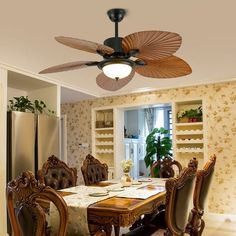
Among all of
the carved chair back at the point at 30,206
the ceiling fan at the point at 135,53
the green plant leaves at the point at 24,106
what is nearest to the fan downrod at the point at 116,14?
the ceiling fan at the point at 135,53

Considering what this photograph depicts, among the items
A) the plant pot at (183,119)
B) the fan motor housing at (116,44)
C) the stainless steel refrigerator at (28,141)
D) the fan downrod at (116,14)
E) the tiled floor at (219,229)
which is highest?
the fan downrod at (116,14)

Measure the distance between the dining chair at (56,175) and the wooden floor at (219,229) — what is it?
149cm

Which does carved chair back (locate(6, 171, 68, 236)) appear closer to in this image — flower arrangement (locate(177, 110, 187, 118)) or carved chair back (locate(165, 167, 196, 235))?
carved chair back (locate(165, 167, 196, 235))

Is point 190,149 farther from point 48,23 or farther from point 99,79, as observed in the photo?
point 48,23

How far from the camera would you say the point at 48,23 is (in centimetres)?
265

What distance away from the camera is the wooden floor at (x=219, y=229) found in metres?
4.15

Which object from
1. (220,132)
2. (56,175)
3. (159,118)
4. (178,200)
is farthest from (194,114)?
(159,118)

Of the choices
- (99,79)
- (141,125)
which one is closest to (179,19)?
(99,79)

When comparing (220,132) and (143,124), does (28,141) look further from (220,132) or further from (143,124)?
(143,124)

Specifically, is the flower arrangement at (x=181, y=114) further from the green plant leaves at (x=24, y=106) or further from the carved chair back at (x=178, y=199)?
the carved chair back at (x=178, y=199)

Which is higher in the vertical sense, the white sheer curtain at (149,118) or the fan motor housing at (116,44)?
the fan motor housing at (116,44)

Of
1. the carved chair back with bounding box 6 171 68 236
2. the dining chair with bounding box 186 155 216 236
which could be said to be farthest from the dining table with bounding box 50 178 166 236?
the carved chair back with bounding box 6 171 68 236

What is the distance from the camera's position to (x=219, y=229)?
4.36 meters

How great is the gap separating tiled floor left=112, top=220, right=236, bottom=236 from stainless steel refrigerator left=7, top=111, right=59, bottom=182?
1.75m
